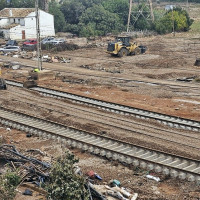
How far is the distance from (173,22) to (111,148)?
60949 mm

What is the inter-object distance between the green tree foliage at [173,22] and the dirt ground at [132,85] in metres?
15.7

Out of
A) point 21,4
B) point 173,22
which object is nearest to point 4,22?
point 21,4

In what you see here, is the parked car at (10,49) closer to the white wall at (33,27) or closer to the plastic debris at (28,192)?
the white wall at (33,27)

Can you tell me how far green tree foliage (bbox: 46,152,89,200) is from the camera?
10.8m

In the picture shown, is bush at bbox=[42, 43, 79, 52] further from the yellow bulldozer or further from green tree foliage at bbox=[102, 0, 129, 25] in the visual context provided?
green tree foliage at bbox=[102, 0, 129, 25]

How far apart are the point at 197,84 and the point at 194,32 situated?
48.2 meters

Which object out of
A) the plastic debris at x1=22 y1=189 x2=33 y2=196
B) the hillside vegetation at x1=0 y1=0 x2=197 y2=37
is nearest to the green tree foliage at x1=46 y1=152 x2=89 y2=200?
the plastic debris at x1=22 y1=189 x2=33 y2=196

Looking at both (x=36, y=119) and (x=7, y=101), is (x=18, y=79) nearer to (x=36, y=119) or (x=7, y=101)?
(x=7, y=101)

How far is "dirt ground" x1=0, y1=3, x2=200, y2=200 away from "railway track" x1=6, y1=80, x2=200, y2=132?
42.0 inches

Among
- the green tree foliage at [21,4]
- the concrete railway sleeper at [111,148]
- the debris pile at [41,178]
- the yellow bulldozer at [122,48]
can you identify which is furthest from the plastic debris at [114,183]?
the green tree foliage at [21,4]

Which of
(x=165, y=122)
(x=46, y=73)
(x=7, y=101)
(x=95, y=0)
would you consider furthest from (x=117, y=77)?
(x=95, y=0)

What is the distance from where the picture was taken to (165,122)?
20.7m

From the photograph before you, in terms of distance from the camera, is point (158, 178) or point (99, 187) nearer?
point (99, 187)

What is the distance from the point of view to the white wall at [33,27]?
7131cm
